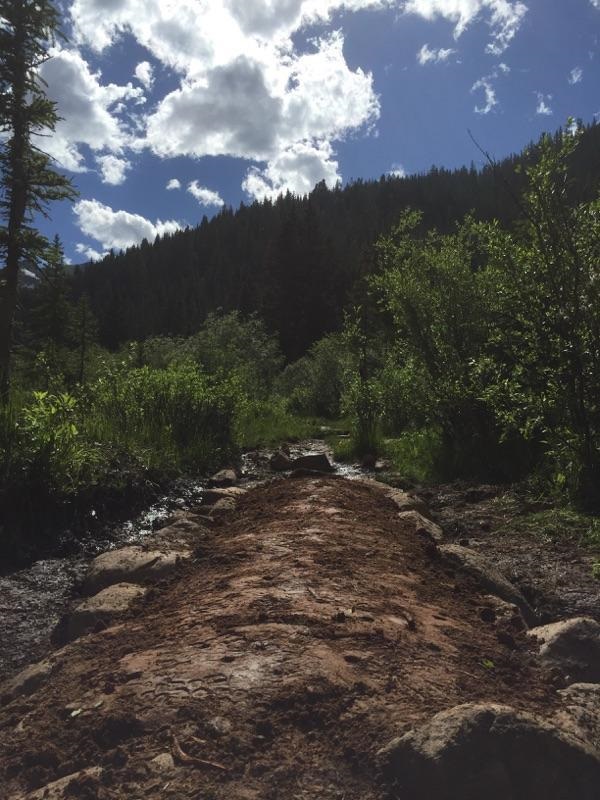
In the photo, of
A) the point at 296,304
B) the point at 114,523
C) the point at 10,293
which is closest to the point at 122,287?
the point at 296,304

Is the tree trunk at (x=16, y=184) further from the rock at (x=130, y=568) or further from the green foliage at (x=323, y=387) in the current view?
the green foliage at (x=323, y=387)

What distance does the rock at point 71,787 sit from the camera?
198cm

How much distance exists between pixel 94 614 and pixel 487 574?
2798 millimetres

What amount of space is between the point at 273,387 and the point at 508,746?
29.5 metres

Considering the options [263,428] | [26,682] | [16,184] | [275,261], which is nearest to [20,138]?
[16,184]

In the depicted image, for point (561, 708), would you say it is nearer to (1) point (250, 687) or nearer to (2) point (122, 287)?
(1) point (250, 687)

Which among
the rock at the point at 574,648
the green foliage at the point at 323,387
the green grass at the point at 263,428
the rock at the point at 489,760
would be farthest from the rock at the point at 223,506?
the green foliage at the point at 323,387

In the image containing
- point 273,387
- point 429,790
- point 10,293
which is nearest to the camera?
point 429,790

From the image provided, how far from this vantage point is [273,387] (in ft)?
103

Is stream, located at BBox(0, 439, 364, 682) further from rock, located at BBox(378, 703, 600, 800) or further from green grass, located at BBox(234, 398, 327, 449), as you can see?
green grass, located at BBox(234, 398, 327, 449)

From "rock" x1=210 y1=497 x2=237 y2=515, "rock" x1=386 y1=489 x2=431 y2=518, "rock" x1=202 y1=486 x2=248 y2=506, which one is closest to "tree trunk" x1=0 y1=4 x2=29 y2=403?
"rock" x1=202 y1=486 x2=248 y2=506

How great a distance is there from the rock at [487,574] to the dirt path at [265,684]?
0.15m

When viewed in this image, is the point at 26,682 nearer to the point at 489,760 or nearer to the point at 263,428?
the point at 489,760

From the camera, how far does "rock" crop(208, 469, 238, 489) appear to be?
8531 mm
